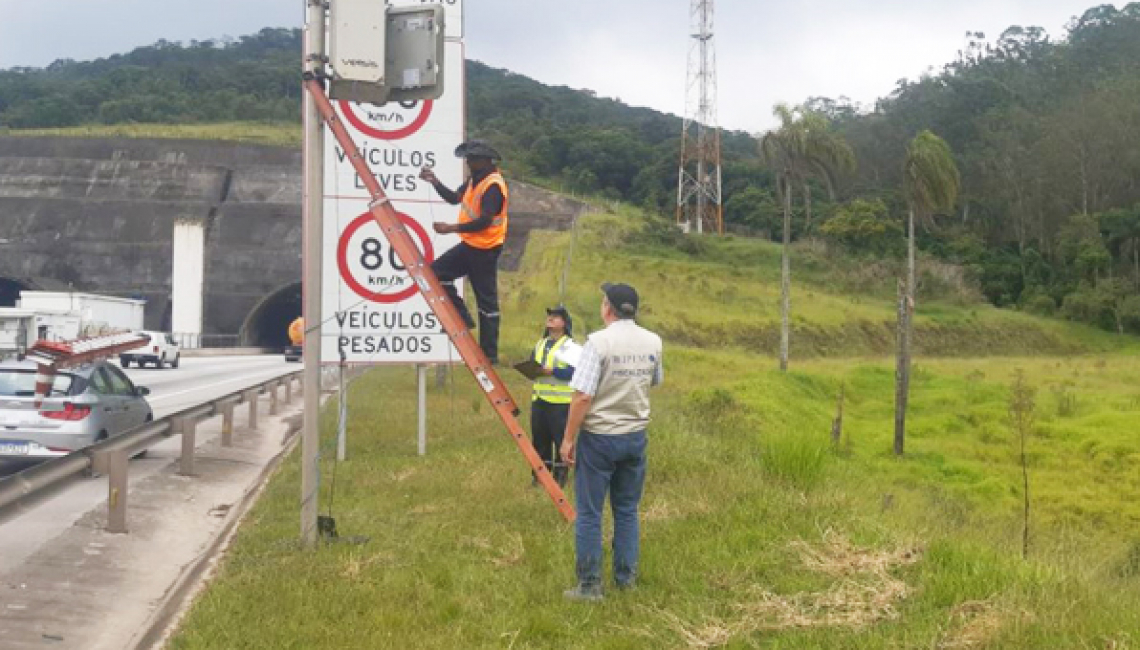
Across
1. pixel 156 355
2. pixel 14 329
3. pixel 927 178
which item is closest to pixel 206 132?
pixel 156 355

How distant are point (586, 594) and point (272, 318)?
6076cm

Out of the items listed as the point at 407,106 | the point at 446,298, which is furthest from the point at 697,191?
the point at 446,298

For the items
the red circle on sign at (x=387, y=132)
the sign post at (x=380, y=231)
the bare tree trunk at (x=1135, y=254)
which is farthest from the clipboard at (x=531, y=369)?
the bare tree trunk at (x=1135, y=254)

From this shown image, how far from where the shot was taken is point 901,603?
18.8 ft

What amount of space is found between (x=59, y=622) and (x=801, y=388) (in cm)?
2523

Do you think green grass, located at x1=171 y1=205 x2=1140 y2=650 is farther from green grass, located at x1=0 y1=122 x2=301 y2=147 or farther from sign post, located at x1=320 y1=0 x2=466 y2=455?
green grass, located at x1=0 y1=122 x2=301 y2=147

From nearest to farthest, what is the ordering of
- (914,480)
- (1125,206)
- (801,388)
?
(914,480) → (801,388) → (1125,206)

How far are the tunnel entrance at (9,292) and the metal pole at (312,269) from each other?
6111cm

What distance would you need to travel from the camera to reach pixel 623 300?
665 cm

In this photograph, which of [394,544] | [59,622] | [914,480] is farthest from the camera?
[914,480]

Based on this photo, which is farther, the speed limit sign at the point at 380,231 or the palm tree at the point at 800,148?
the palm tree at the point at 800,148

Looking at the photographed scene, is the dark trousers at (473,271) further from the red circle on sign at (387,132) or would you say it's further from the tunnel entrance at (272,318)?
the tunnel entrance at (272,318)

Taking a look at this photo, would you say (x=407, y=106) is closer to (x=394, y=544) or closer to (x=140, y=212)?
(x=394, y=544)

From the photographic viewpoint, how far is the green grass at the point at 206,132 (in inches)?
2916
